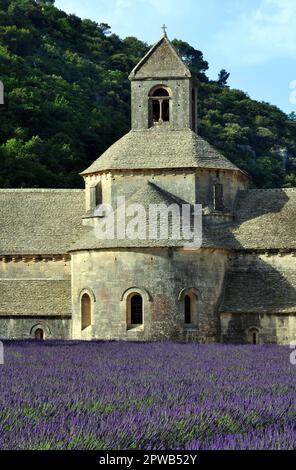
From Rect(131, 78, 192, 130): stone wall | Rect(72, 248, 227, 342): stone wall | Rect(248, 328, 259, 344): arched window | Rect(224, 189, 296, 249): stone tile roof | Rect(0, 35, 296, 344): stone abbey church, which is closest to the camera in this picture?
Rect(72, 248, 227, 342): stone wall

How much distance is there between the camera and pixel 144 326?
4300cm

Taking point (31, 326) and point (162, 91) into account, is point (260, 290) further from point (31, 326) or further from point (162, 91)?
point (162, 91)

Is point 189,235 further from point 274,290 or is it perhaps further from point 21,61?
point 21,61

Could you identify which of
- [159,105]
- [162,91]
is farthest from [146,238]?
[162,91]

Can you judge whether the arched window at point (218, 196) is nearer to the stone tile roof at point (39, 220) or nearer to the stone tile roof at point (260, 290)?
the stone tile roof at point (260, 290)

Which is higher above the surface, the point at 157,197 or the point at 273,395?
the point at 157,197

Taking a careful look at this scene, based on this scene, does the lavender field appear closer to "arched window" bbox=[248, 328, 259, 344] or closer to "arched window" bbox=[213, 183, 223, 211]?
"arched window" bbox=[248, 328, 259, 344]

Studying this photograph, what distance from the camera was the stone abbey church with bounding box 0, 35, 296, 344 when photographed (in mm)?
43094

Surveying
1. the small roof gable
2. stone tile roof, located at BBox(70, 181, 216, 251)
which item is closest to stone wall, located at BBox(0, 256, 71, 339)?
stone tile roof, located at BBox(70, 181, 216, 251)

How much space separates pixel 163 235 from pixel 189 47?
10108cm

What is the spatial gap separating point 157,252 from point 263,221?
7.66m

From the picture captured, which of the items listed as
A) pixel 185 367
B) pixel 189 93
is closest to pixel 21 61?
pixel 189 93

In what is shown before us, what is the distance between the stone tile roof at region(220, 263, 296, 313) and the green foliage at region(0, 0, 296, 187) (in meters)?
33.8

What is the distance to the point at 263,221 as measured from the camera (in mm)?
48031
